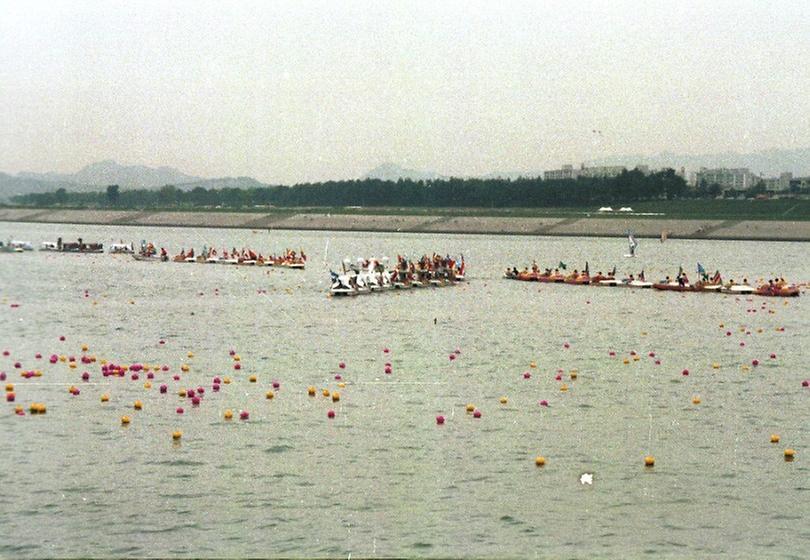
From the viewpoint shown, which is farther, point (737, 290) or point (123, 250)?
point (123, 250)

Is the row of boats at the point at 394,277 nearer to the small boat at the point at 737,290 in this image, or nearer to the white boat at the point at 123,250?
the small boat at the point at 737,290

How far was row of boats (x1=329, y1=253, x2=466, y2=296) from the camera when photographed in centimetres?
6606

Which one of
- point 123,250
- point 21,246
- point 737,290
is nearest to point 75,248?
point 123,250

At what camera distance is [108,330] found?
44875mm

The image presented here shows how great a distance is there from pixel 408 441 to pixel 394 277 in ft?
156

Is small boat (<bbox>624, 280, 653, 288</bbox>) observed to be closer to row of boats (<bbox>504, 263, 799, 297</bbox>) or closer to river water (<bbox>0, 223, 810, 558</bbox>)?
row of boats (<bbox>504, 263, 799, 297</bbox>)

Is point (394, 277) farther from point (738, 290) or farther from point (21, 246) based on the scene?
point (21, 246)

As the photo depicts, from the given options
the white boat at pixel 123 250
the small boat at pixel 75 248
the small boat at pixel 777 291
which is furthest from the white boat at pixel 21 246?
the small boat at pixel 777 291

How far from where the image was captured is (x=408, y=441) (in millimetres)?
24781

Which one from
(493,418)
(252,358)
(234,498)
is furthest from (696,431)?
(252,358)

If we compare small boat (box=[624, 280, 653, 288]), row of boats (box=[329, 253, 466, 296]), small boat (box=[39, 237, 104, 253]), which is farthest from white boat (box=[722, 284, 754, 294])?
small boat (box=[39, 237, 104, 253])

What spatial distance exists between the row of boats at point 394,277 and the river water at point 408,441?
14637 millimetres

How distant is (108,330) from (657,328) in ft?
75.4

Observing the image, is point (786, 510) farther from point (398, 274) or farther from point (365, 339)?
point (398, 274)
